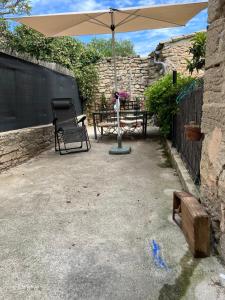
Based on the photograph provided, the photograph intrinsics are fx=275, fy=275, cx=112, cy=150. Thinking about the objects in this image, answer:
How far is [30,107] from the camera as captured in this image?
16.6 feet

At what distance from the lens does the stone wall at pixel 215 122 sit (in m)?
1.68

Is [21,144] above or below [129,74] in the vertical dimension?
below

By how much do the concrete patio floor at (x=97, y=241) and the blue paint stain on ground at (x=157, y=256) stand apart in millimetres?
12

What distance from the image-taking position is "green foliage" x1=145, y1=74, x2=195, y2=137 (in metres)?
4.86

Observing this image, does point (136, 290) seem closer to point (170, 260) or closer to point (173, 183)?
point (170, 260)

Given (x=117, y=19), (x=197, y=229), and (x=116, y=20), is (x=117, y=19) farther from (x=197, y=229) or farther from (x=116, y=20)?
(x=197, y=229)

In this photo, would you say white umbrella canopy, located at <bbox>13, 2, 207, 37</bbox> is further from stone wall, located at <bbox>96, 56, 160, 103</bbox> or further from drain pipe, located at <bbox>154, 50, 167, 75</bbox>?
stone wall, located at <bbox>96, 56, 160, 103</bbox>

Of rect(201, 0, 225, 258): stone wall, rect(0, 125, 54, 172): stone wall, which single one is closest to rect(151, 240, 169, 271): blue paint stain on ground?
rect(201, 0, 225, 258): stone wall

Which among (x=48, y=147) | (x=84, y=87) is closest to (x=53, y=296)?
(x=48, y=147)

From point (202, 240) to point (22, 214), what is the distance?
1.62 meters

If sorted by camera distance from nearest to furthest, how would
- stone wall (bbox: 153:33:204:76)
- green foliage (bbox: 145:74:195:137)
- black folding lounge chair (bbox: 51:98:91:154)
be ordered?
1. green foliage (bbox: 145:74:195:137)
2. black folding lounge chair (bbox: 51:98:91:154)
3. stone wall (bbox: 153:33:204:76)

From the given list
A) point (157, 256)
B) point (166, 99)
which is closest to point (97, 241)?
point (157, 256)

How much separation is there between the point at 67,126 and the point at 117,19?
2.17 metres

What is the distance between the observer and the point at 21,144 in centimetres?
459
